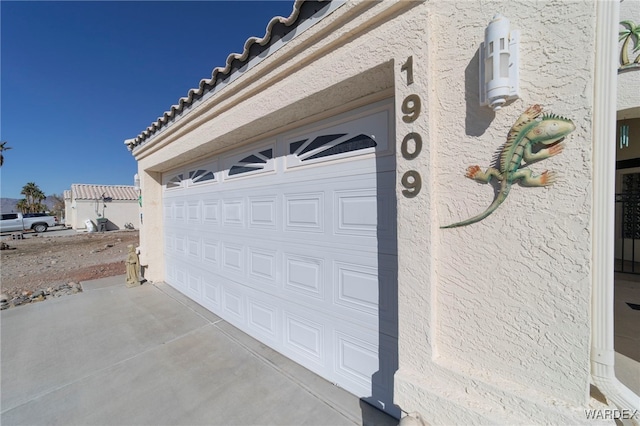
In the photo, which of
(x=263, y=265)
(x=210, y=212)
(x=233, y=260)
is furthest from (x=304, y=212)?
(x=210, y=212)

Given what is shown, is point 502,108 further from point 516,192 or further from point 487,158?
point 516,192

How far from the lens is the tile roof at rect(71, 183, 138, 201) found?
25.6m

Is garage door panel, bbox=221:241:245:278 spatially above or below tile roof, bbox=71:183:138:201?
below

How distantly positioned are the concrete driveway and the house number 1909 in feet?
6.99

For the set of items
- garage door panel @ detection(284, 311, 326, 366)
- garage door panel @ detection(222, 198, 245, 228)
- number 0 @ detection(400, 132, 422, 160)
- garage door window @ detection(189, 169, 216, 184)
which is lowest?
garage door panel @ detection(284, 311, 326, 366)

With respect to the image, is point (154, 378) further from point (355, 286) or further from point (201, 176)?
point (201, 176)

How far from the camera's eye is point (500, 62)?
4.62 ft

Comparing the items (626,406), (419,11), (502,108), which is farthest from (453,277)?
(419,11)

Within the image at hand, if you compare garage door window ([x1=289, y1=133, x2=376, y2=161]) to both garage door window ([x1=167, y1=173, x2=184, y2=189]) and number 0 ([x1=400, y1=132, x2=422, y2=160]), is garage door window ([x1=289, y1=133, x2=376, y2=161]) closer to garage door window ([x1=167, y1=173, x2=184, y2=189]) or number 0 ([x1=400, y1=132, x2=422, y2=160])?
number 0 ([x1=400, y1=132, x2=422, y2=160])

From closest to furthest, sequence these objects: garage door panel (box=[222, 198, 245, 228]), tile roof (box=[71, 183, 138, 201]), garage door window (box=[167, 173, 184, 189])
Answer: garage door panel (box=[222, 198, 245, 228]) < garage door window (box=[167, 173, 184, 189]) < tile roof (box=[71, 183, 138, 201])

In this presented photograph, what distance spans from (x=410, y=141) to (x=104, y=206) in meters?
32.7

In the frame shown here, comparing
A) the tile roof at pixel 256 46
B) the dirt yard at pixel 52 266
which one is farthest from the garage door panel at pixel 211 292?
the dirt yard at pixel 52 266

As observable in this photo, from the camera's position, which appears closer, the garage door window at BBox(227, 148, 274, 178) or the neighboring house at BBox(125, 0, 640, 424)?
the neighboring house at BBox(125, 0, 640, 424)

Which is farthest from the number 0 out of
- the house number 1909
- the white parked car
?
the white parked car
